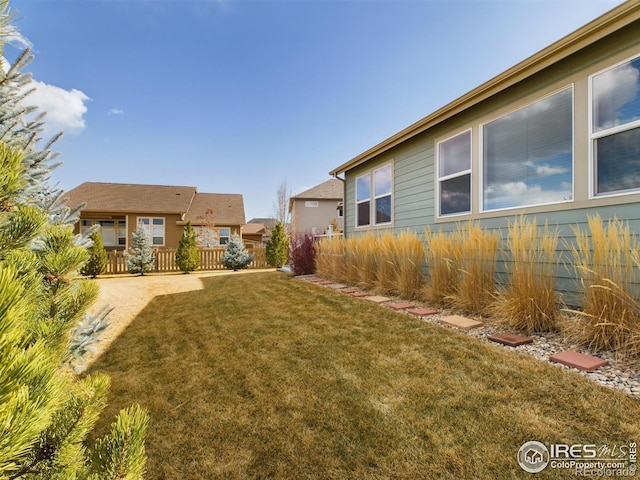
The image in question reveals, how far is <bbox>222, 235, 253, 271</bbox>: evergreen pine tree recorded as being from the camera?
1226 cm

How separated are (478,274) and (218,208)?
18092mm

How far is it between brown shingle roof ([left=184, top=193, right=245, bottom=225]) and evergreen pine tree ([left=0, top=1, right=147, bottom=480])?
17.4m

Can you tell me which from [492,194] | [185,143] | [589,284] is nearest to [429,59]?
[492,194]

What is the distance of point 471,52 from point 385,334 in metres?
7.35

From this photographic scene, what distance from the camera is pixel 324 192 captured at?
23.1 m

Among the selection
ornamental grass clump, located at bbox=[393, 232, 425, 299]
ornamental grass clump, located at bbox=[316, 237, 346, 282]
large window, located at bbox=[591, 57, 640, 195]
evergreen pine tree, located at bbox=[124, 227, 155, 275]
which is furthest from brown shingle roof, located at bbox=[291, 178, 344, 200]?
large window, located at bbox=[591, 57, 640, 195]

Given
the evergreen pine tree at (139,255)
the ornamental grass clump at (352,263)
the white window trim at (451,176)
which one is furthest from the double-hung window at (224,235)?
the white window trim at (451,176)

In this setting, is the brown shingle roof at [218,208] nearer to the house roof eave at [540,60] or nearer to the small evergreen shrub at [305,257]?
the small evergreen shrub at [305,257]

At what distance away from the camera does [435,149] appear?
576cm

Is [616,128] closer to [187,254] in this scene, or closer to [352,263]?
[352,263]

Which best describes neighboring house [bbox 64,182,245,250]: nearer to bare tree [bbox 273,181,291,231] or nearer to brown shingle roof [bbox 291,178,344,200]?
brown shingle roof [bbox 291,178,344,200]

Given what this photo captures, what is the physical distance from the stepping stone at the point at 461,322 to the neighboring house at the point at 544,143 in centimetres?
137

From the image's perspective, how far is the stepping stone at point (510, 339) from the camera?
261 centimetres

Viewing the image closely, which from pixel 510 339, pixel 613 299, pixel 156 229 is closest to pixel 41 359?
pixel 510 339
